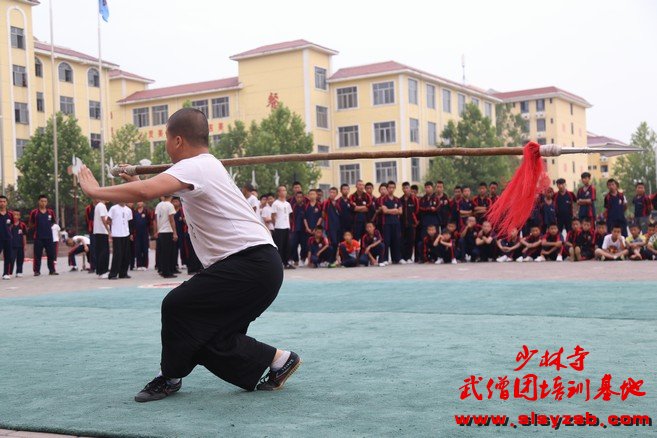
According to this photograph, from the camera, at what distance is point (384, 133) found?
173 feet

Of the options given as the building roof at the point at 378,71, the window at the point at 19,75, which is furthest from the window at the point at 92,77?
the building roof at the point at 378,71

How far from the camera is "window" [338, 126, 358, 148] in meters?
54.0

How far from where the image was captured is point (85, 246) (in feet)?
61.6

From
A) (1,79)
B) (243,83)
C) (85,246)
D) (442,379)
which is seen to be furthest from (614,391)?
(243,83)

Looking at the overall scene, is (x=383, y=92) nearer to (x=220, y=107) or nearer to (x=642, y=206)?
(x=220, y=107)

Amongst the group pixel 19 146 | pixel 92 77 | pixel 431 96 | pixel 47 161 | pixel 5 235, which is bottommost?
pixel 5 235

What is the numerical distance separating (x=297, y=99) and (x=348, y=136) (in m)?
4.57

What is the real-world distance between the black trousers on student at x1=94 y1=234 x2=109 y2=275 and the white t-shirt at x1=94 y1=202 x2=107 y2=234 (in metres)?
0.16

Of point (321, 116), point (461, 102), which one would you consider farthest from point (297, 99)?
point (461, 102)

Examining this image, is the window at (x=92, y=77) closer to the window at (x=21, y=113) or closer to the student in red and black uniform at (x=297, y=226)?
the window at (x=21, y=113)

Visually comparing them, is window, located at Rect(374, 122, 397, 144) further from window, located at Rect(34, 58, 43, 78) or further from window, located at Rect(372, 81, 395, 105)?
window, located at Rect(34, 58, 43, 78)

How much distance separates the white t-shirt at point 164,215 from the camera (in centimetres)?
1544

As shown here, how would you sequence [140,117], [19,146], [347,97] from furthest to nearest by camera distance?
[140,117], [347,97], [19,146]

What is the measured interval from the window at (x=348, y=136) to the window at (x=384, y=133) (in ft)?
5.49
